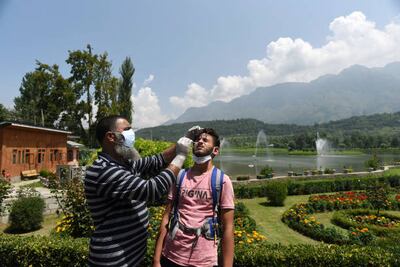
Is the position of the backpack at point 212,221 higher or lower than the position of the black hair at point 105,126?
lower

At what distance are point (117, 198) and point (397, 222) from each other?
42.1 feet

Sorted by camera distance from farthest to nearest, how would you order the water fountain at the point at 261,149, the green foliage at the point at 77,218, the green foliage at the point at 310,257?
the water fountain at the point at 261,149 → the green foliage at the point at 77,218 → the green foliage at the point at 310,257

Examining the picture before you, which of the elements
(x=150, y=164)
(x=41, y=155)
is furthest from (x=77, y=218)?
(x=41, y=155)

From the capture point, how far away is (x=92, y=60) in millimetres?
33750

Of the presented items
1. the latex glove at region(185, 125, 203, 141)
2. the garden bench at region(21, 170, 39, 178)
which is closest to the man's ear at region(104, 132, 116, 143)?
the latex glove at region(185, 125, 203, 141)

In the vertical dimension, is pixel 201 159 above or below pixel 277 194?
above

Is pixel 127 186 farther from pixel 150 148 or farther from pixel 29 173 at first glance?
pixel 29 173

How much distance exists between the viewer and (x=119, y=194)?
2.18m

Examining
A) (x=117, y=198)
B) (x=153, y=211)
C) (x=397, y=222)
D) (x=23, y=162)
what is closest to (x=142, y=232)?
(x=117, y=198)

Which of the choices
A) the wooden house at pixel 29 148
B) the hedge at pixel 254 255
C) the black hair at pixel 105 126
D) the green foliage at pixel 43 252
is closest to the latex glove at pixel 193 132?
the black hair at pixel 105 126

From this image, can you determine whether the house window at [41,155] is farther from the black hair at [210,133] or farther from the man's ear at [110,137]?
the black hair at [210,133]

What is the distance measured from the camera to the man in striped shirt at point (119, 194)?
219 centimetres

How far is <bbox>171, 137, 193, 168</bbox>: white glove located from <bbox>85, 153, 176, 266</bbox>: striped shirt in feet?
0.38

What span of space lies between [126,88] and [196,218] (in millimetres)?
32256
